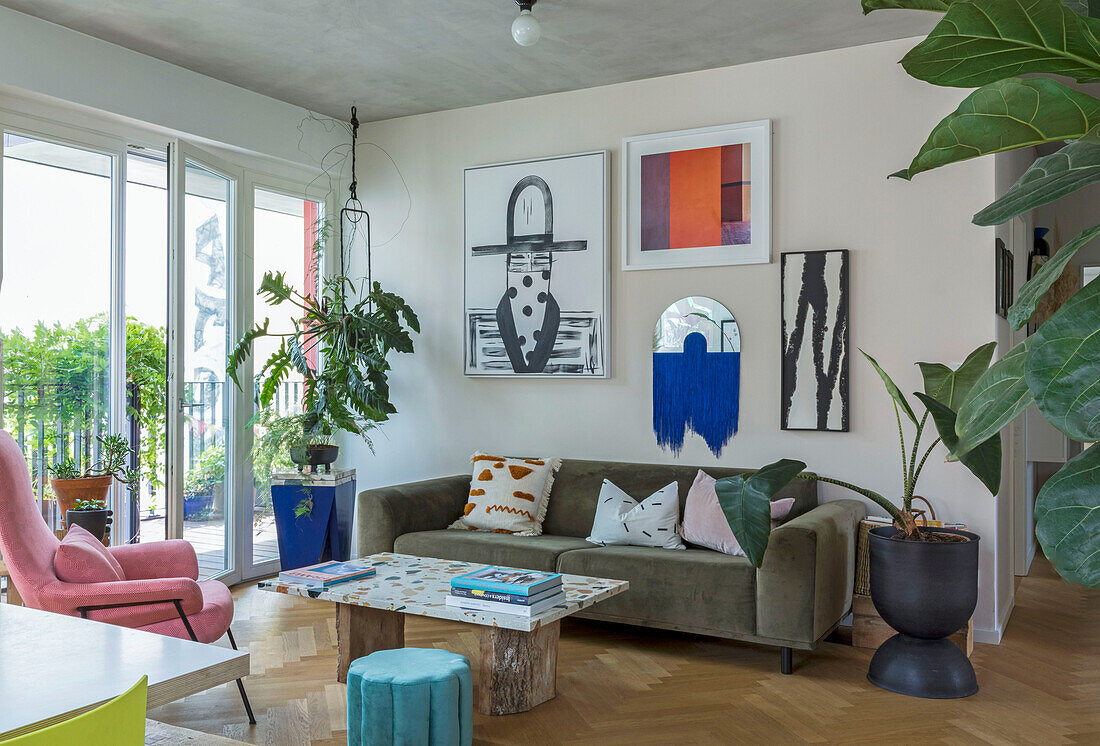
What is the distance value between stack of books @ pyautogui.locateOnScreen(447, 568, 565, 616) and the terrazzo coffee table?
0.08 feet

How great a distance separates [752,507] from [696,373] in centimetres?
226

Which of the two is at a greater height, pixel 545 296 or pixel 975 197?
pixel 975 197

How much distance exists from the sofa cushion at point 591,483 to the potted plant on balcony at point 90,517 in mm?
2158

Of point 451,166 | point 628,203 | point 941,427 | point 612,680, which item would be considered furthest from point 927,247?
point 941,427

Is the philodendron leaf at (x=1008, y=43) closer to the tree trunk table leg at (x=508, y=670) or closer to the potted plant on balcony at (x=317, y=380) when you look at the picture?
the tree trunk table leg at (x=508, y=670)

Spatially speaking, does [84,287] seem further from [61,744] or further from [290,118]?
[61,744]

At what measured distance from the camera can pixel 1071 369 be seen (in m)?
0.56

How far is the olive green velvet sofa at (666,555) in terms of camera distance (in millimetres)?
3557

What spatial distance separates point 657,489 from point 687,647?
83 centimetres

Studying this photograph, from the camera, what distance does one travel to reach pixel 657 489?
4.54 metres

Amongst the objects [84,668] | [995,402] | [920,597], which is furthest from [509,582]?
[995,402]

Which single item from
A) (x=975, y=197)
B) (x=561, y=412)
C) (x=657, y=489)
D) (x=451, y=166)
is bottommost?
(x=657, y=489)

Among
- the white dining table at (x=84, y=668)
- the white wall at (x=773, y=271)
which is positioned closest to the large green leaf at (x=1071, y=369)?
the white dining table at (x=84, y=668)

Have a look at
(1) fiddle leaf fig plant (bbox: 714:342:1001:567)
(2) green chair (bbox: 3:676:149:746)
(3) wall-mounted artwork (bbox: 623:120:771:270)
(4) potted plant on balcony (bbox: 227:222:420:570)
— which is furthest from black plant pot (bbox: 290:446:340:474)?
(2) green chair (bbox: 3:676:149:746)
